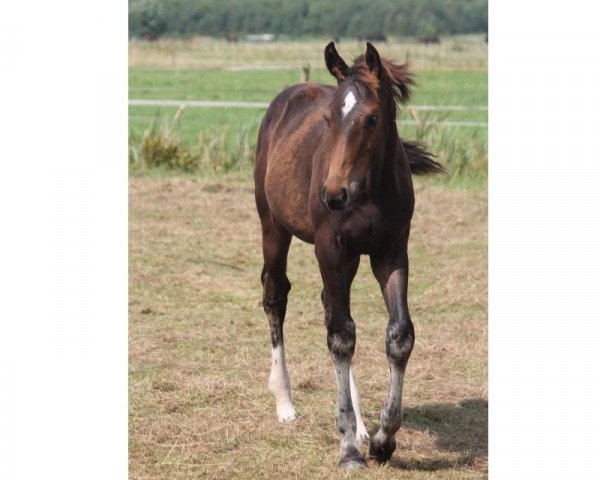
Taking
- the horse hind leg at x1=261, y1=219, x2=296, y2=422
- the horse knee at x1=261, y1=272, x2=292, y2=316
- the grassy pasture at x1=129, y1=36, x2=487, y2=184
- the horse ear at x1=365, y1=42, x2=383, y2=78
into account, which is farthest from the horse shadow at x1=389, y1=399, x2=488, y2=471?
the grassy pasture at x1=129, y1=36, x2=487, y2=184

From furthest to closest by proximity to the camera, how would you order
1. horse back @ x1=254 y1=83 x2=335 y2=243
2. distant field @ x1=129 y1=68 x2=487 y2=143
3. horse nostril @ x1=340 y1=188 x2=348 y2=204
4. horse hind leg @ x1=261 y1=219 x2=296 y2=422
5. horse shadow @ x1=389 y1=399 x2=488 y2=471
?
1. distant field @ x1=129 y1=68 x2=487 y2=143
2. horse hind leg @ x1=261 y1=219 x2=296 y2=422
3. horse back @ x1=254 y1=83 x2=335 y2=243
4. horse shadow @ x1=389 y1=399 x2=488 y2=471
5. horse nostril @ x1=340 y1=188 x2=348 y2=204

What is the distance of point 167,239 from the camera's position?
1133 centimetres

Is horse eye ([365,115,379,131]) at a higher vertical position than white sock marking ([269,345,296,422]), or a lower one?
higher

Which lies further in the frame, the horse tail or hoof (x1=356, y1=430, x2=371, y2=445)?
the horse tail

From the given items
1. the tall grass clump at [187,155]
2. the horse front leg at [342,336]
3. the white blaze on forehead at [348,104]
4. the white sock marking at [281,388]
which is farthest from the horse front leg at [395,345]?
the tall grass clump at [187,155]

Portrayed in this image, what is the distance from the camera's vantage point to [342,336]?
548cm

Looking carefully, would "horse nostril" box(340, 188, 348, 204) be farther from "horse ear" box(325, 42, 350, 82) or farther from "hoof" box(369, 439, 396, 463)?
"hoof" box(369, 439, 396, 463)

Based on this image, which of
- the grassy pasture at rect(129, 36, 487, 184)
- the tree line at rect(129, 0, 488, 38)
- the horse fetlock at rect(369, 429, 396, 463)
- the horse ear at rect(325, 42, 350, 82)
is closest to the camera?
the horse ear at rect(325, 42, 350, 82)

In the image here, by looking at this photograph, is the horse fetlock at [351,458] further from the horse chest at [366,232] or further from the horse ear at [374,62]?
the horse ear at [374,62]

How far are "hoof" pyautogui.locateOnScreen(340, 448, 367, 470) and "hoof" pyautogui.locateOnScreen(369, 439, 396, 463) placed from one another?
74 millimetres

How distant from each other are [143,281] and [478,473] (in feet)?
16.5

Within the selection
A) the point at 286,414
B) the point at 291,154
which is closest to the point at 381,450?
the point at 286,414

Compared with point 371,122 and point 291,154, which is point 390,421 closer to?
point 371,122

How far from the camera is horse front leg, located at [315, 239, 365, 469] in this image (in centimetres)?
544
